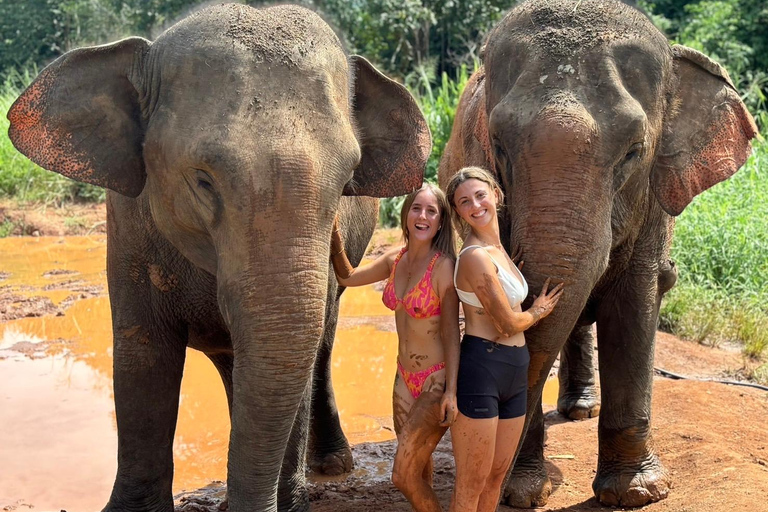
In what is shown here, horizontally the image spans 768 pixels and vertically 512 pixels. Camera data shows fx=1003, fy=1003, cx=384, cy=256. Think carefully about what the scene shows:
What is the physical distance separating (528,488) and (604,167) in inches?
68.0

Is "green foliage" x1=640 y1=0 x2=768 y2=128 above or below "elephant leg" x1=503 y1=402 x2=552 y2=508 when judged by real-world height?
above

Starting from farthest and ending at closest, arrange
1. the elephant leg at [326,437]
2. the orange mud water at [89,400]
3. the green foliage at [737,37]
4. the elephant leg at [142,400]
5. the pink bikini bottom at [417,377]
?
1. the green foliage at [737,37]
2. the elephant leg at [326,437]
3. the orange mud water at [89,400]
4. the elephant leg at [142,400]
5. the pink bikini bottom at [417,377]

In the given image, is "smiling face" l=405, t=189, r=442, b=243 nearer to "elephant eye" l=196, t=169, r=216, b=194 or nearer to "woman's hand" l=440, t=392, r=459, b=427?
"woman's hand" l=440, t=392, r=459, b=427

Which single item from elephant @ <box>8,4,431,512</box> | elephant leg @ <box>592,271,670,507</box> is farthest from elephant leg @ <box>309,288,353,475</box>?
elephant leg @ <box>592,271,670,507</box>

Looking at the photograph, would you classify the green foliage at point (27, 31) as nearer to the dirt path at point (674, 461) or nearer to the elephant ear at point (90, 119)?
the dirt path at point (674, 461)

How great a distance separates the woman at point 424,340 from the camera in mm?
3717

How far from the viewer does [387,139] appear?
13.6 ft

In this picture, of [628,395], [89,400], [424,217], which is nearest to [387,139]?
[424,217]

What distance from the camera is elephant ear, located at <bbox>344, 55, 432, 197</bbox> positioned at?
161 inches

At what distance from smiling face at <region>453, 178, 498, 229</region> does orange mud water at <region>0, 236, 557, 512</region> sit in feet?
7.65

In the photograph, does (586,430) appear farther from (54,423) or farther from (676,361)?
(54,423)

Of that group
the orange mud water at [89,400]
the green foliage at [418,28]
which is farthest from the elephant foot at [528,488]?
the green foliage at [418,28]

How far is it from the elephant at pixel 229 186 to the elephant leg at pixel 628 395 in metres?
1.23

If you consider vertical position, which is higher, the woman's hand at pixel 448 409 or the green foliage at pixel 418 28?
the green foliage at pixel 418 28
